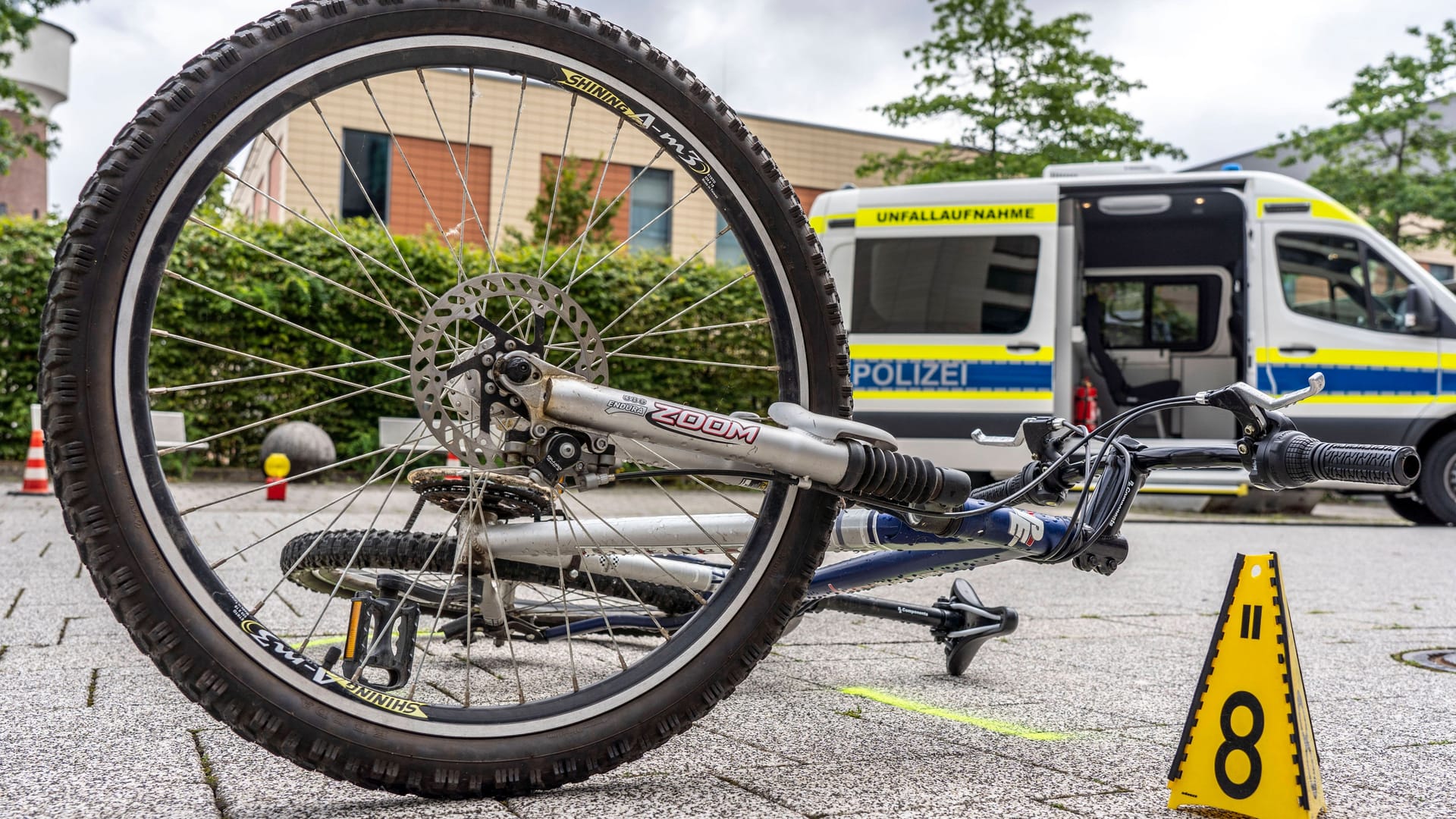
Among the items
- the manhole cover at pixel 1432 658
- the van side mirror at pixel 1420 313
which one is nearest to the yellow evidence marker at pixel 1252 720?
the manhole cover at pixel 1432 658

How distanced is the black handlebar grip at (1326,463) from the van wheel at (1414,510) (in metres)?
8.85

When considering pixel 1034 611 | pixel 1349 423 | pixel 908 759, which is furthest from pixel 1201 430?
pixel 908 759

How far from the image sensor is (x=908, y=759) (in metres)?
2.11

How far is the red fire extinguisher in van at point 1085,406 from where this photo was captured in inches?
391

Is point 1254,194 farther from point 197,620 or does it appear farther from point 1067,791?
point 197,620

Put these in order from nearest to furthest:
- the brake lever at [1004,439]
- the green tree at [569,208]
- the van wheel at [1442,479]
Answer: the brake lever at [1004,439]
the van wheel at [1442,479]
the green tree at [569,208]

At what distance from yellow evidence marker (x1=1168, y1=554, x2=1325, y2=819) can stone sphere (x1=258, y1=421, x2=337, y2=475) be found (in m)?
8.74

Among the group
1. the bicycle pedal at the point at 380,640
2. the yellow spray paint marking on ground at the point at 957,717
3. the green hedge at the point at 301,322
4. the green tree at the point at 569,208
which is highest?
the green tree at the point at 569,208

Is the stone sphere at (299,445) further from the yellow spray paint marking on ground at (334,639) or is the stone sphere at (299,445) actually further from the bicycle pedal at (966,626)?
the bicycle pedal at (966,626)

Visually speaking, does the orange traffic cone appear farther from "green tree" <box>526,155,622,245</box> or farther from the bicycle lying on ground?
"green tree" <box>526,155,622,245</box>

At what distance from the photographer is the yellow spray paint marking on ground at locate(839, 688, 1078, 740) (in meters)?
2.36

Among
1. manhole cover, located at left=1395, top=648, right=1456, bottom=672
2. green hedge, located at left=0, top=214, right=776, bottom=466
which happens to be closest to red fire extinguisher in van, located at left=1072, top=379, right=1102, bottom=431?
green hedge, located at left=0, top=214, right=776, bottom=466

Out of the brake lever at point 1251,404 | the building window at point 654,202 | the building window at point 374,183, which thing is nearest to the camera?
the brake lever at point 1251,404

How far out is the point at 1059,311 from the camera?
9.30 m
